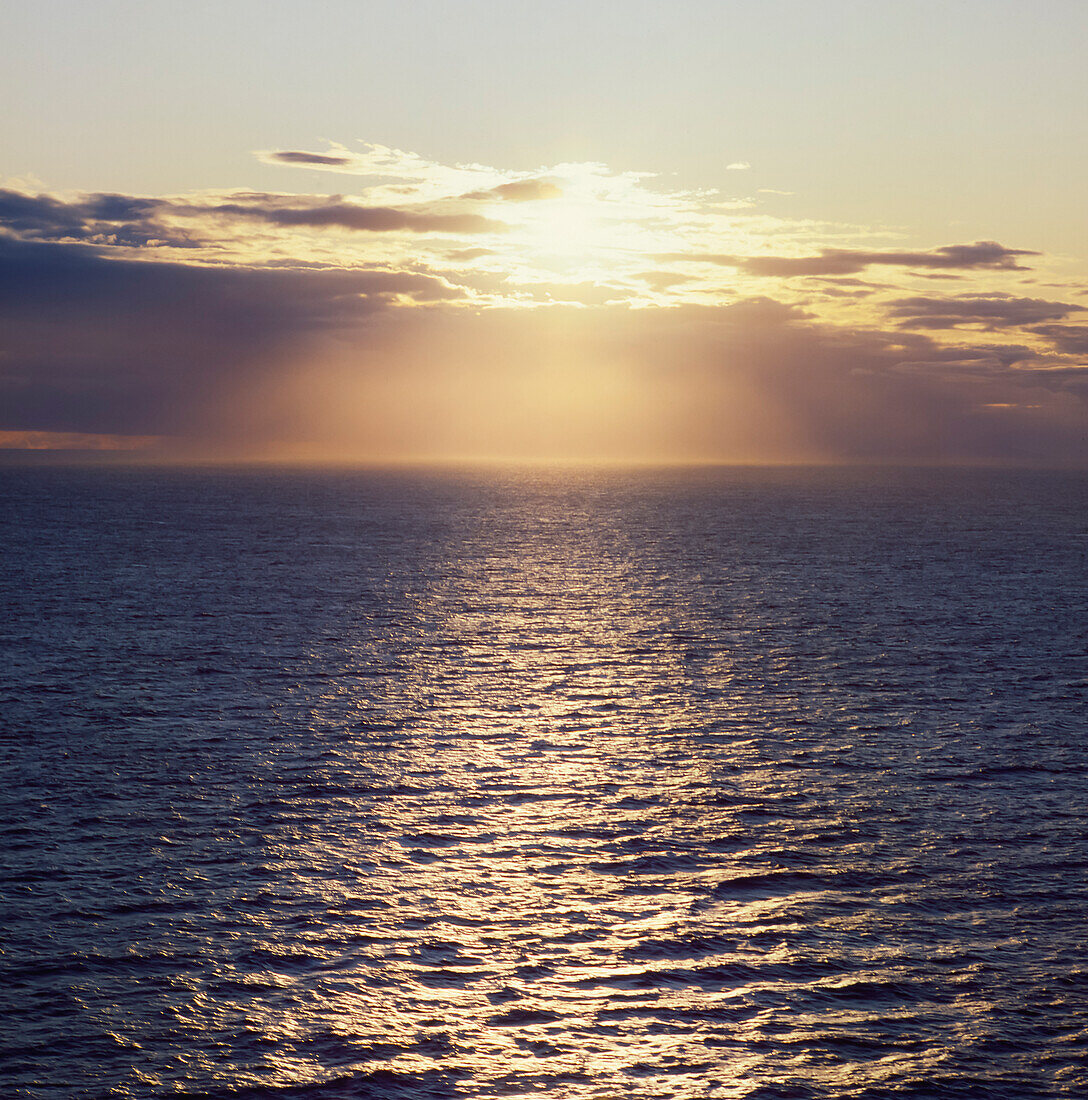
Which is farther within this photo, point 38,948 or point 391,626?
point 391,626

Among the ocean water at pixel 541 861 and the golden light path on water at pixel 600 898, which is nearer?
the ocean water at pixel 541 861

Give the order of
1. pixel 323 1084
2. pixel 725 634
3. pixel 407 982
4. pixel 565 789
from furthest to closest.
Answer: pixel 725 634 → pixel 565 789 → pixel 407 982 → pixel 323 1084

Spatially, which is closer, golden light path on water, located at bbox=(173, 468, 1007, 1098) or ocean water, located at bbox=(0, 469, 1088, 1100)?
ocean water, located at bbox=(0, 469, 1088, 1100)

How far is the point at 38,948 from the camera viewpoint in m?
29.5

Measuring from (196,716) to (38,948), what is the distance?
25.2 metres

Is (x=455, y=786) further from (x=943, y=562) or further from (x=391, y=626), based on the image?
(x=943, y=562)

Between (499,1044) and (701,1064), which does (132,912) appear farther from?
(701,1064)

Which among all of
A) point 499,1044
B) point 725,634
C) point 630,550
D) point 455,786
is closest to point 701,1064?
point 499,1044

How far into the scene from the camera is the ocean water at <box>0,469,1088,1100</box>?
25.4 metres

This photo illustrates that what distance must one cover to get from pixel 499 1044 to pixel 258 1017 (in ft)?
19.7

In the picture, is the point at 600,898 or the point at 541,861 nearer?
the point at 600,898

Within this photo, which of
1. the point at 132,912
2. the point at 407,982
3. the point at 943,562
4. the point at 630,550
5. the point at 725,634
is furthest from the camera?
the point at 630,550

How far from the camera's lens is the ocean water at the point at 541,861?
999 inches

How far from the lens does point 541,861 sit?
36.8m
